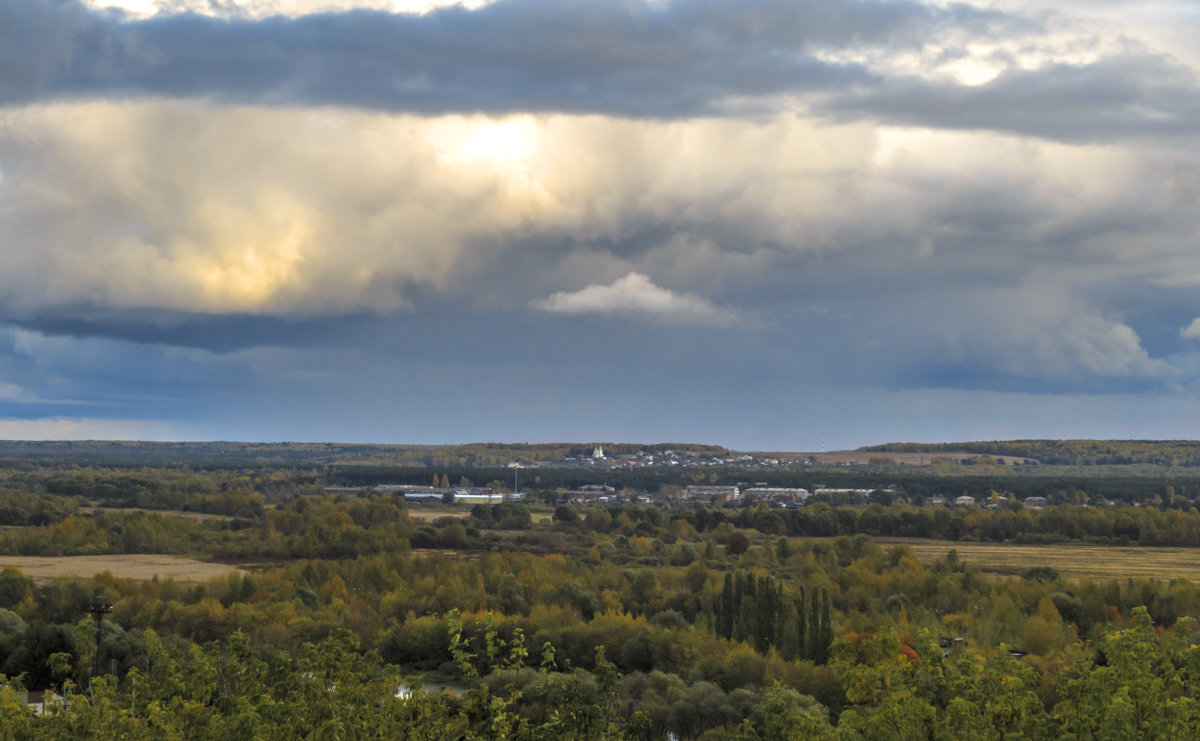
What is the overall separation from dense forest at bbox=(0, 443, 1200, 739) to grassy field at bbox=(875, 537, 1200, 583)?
23.5ft

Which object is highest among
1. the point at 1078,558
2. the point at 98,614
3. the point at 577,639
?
the point at 98,614

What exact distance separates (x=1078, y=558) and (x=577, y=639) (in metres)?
97.8

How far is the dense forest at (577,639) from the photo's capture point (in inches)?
1646

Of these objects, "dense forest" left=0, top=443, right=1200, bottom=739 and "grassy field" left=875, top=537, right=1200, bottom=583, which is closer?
"dense forest" left=0, top=443, right=1200, bottom=739

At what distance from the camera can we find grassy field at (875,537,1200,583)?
148m

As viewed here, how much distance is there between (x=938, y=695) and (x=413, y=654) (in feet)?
208

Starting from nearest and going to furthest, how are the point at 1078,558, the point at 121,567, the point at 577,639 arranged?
the point at 577,639 → the point at 121,567 → the point at 1078,558

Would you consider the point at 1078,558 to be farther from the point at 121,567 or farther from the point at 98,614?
the point at 98,614

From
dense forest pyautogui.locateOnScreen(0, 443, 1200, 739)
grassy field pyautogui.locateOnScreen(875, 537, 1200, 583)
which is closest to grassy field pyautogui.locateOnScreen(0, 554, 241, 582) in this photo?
dense forest pyautogui.locateOnScreen(0, 443, 1200, 739)

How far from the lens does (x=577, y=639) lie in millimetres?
100625

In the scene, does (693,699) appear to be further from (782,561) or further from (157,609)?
(782,561)

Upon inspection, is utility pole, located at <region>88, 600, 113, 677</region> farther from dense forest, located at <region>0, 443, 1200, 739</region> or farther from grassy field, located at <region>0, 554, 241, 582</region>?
grassy field, located at <region>0, 554, 241, 582</region>

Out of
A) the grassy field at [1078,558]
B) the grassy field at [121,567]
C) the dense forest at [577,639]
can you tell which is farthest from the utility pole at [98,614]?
the grassy field at [1078,558]

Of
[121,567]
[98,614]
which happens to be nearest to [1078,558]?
[121,567]
